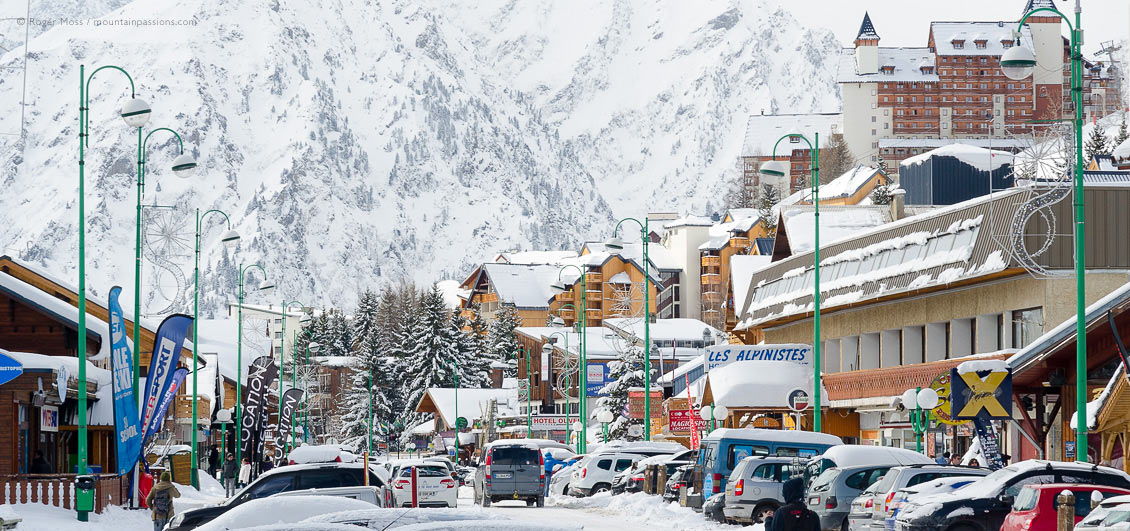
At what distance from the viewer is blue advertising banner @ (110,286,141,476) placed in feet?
110

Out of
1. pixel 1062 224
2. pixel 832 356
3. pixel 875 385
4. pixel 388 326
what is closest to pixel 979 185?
pixel 832 356

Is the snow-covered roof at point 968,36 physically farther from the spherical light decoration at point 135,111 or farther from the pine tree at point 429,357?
the spherical light decoration at point 135,111

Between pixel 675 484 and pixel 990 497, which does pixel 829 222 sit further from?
pixel 990 497

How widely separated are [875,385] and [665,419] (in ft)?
96.0

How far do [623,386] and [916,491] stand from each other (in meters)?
57.8

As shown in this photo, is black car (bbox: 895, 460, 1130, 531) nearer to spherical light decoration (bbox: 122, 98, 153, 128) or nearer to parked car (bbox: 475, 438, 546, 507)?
spherical light decoration (bbox: 122, 98, 153, 128)

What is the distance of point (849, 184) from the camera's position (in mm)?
135375

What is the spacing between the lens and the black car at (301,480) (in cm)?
2516

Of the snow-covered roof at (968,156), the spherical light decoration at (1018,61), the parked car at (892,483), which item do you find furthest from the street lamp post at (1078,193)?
the snow-covered roof at (968,156)

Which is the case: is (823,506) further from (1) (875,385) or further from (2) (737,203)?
(2) (737,203)

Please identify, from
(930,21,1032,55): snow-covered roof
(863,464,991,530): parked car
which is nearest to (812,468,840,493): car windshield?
(863,464,991,530): parked car

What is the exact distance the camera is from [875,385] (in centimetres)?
4597

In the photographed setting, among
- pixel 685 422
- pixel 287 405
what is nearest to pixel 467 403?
pixel 287 405

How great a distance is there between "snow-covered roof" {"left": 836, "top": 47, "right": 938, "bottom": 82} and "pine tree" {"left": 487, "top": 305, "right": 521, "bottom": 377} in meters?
50.3
